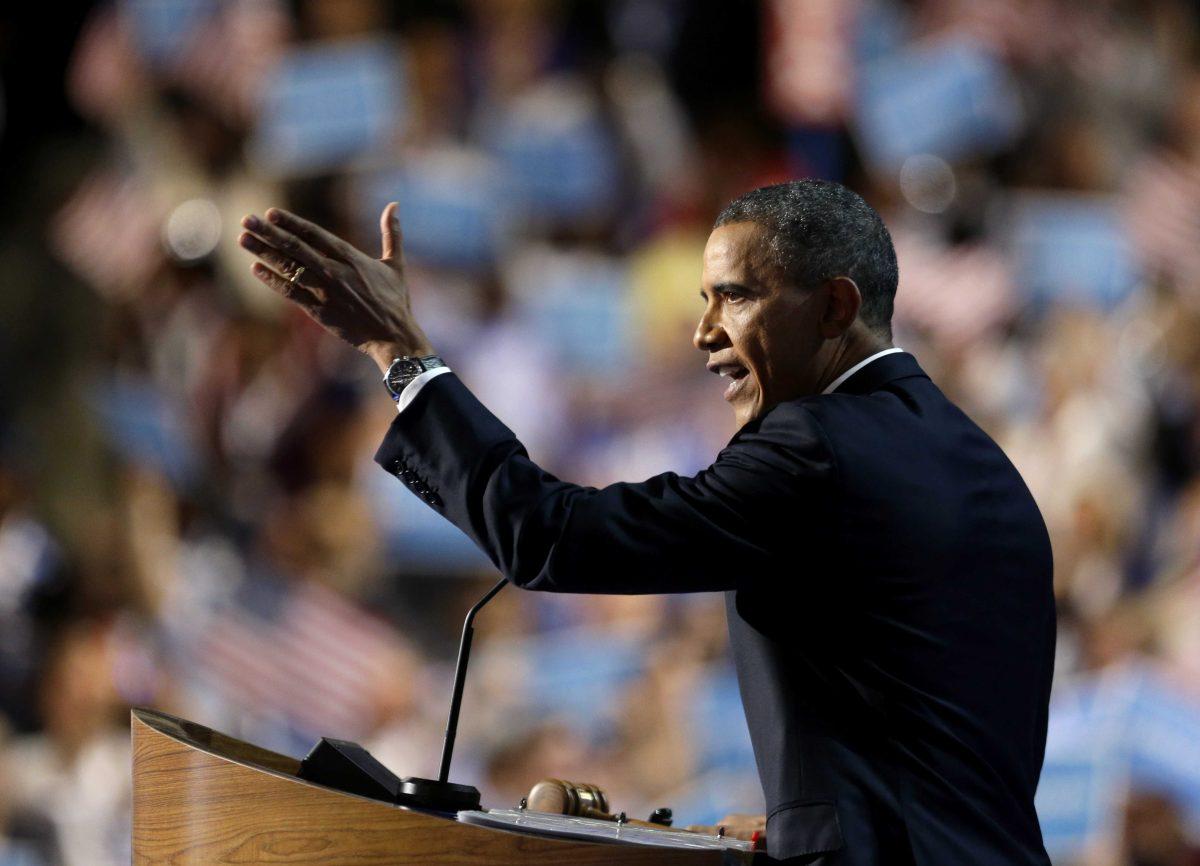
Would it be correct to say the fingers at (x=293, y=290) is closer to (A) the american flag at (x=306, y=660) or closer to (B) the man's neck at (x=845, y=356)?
(B) the man's neck at (x=845, y=356)

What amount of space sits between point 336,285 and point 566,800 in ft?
2.57

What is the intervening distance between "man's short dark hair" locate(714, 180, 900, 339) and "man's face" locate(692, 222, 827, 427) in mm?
18

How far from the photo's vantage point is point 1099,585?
22.6 ft

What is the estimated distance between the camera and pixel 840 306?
2266mm

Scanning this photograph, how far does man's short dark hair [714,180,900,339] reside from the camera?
2.26 meters

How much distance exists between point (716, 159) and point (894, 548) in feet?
17.7

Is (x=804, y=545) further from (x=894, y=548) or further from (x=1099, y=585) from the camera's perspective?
(x=1099, y=585)

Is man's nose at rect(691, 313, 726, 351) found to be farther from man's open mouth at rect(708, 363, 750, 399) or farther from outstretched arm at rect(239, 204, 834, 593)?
outstretched arm at rect(239, 204, 834, 593)

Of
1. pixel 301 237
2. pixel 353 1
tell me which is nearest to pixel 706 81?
pixel 353 1

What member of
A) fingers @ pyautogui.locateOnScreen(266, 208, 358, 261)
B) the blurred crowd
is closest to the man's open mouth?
fingers @ pyautogui.locateOnScreen(266, 208, 358, 261)

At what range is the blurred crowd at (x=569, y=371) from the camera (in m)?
6.88

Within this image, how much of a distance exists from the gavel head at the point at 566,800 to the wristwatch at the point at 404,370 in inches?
23.0

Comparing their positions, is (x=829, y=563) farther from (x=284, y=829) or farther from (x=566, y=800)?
(x=284, y=829)

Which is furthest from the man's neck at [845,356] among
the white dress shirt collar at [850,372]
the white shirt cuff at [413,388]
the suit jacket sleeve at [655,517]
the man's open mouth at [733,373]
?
the white shirt cuff at [413,388]
